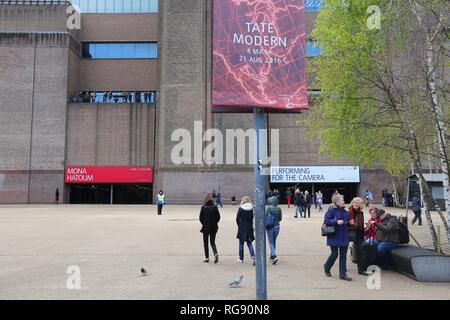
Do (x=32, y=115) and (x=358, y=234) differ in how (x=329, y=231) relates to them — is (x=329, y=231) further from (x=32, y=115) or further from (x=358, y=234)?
(x=32, y=115)

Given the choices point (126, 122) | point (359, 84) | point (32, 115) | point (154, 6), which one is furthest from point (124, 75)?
point (359, 84)

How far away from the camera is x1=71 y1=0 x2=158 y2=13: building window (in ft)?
167

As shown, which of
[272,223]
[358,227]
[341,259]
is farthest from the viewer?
[272,223]

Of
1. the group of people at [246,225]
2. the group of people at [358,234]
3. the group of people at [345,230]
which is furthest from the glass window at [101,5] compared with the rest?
the group of people at [358,234]

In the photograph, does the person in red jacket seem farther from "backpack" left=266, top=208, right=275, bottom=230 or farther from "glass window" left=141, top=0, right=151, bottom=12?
"glass window" left=141, top=0, right=151, bottom=12

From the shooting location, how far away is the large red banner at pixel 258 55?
655 cm

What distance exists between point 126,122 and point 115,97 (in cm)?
365

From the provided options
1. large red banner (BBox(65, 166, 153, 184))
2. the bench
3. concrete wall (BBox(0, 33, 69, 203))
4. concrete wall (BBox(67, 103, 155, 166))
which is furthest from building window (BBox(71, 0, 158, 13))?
the bench

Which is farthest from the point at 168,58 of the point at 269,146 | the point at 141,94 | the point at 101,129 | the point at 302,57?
the point at 302,57

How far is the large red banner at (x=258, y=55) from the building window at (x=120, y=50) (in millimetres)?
45280

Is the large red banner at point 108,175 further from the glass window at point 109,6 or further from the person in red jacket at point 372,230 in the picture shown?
the person in red jacket at point 372,230

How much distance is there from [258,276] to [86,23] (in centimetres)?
5033

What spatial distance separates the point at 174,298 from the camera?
7145 mm

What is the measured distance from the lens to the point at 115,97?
162 ft
